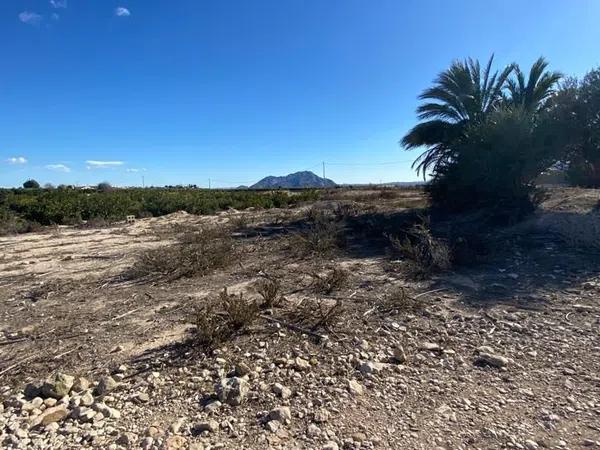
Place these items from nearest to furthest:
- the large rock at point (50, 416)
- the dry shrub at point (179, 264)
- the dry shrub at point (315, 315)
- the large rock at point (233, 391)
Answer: the large rock at point (50, 416) → the large rock at point (233, 391) → the dry shrub at point (315, 315) → the dry shrub at point (179, 264)

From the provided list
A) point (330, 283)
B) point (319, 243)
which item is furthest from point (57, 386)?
point (319, 243)

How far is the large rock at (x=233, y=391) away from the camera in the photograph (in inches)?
116

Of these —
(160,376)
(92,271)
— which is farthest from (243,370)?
(92,271)

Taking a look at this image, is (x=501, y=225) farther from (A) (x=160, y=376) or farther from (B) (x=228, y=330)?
(A) (x=160, y=376)

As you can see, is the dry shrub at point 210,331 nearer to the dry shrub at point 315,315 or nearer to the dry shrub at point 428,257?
the dry shrub at point 315,315

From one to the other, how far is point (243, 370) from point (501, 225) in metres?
9.19

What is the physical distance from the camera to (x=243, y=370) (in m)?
3.35

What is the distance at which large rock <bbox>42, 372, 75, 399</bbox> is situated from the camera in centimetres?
306

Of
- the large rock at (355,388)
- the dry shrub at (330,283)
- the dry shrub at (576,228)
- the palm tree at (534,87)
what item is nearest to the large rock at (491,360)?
the large rock at (355,388)

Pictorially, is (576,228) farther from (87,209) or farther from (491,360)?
(87,209)

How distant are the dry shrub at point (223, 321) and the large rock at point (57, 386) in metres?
1.07

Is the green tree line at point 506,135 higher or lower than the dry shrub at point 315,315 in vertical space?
higher

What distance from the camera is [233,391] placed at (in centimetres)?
300

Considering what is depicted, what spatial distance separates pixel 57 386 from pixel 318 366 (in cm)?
194
